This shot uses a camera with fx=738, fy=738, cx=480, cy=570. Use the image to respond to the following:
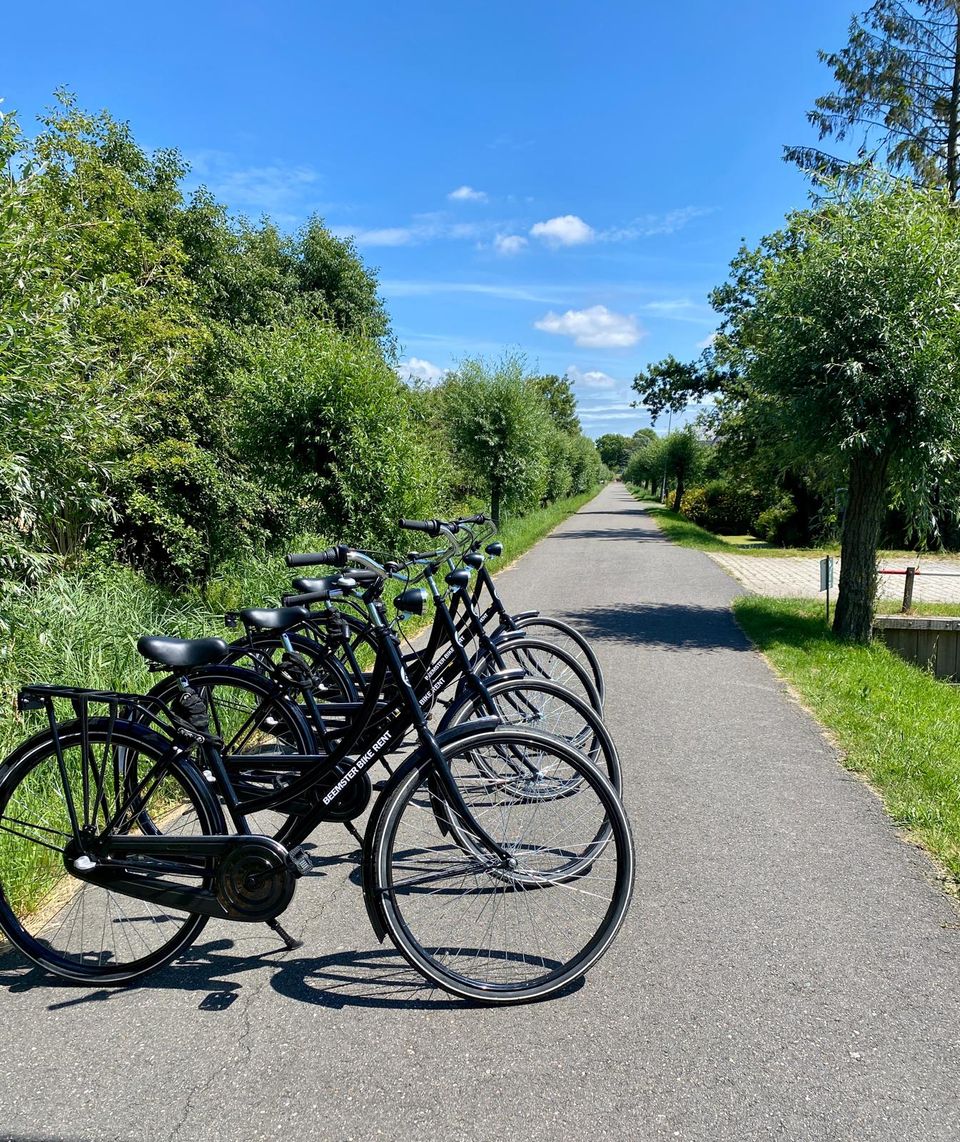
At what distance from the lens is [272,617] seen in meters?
3.08

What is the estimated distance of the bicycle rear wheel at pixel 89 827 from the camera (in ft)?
8.51

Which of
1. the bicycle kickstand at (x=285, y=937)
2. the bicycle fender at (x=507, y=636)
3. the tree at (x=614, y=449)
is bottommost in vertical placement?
the bicycle kickstand at (x=285, y=937)

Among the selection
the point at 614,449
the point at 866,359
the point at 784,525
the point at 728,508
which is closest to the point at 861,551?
the point at 866,359

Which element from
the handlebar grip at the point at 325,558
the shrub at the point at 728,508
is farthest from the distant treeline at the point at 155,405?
the shrub at the point at 728,508

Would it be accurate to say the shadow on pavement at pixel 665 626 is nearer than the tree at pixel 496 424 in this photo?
Yes

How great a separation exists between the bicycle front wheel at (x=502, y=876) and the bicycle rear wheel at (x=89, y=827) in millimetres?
771

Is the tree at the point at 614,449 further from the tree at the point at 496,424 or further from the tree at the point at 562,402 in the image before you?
the tree at the point at 496,424

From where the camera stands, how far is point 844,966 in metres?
2.66

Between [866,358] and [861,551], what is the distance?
2.15m

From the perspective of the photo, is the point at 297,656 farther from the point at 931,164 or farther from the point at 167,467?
the point at 931,164

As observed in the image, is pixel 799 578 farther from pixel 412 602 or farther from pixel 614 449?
pixel 614 449

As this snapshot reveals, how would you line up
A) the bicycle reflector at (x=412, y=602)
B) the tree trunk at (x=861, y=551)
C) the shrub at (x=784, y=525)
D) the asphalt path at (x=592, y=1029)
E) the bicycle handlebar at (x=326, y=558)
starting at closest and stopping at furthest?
1. the asphalt path at (x=592, y=1029)
2. the bicycle reflector at (x=412, y=602)
3. the bicycle handlebar at (x=326, y=558)
4. the tree trunk at (x=861, y=551)
5. the shrub at (x=784, y=525)

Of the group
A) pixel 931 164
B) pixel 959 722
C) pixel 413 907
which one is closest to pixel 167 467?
pixel 413 907

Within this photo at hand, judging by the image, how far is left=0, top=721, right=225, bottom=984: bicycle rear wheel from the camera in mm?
2594
